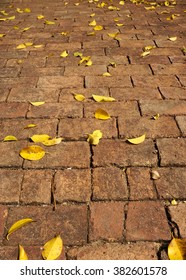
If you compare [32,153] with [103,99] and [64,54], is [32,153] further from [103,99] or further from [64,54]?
[64,54]

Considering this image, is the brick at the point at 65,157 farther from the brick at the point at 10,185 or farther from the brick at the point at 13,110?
the brick at the point at 13,110

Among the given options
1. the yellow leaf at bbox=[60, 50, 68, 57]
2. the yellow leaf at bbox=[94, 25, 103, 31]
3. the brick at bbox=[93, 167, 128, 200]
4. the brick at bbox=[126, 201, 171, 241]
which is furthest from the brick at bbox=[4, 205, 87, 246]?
the yellow leaf at bbox=[94, 25, 103, 31]

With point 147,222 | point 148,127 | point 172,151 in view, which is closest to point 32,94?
point 148,127

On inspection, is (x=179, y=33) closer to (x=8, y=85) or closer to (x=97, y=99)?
(x=97, y=99)

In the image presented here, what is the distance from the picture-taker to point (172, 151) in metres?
1.92

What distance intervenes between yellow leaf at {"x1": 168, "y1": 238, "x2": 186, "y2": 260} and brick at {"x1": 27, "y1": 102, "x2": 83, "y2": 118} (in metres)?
1.20

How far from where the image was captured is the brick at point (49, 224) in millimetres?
1447

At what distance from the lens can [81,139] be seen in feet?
6.71

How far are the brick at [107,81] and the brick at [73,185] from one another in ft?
3.66

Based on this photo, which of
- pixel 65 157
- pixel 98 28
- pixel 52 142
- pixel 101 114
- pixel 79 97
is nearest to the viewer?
pixel 65 157

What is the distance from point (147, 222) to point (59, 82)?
167cm

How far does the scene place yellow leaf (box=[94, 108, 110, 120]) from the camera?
88.1 inches

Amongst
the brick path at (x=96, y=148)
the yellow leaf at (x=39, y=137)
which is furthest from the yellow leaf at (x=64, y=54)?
the yellow leaf at (x=39, y=137)
